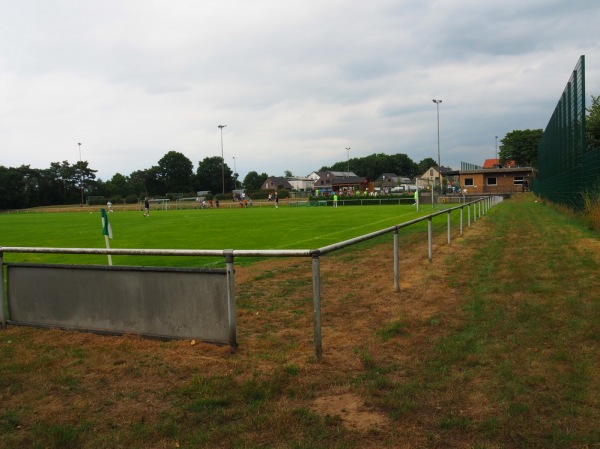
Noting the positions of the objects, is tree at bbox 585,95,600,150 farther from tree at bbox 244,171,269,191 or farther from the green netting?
tree at bbox 244,171,269,191

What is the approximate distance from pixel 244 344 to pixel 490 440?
2.98 metres

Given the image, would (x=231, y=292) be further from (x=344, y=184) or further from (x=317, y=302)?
(x=344, y=184)

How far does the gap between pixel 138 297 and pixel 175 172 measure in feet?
434

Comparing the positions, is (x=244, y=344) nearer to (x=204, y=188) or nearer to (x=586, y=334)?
(x=586, y=334)

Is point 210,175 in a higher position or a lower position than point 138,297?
higher

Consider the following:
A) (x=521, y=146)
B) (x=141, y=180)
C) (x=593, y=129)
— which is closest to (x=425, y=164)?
(x=521, y=146)

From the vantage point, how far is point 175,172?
134m

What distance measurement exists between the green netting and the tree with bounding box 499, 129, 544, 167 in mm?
75950

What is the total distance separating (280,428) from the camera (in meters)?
3.66

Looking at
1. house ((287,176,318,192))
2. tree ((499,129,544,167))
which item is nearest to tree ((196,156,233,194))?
house ((287,176,318,192))

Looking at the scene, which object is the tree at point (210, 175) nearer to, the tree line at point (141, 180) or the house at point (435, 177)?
the tree line at point (141, 180)

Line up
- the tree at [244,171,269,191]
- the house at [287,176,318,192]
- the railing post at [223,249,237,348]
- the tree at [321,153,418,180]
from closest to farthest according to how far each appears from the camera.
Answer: the railing post at [223,249,237,348] → the tree at [244,171,269,191] → the house at [287,176,318,192] → the tree at [321,153,418,180]

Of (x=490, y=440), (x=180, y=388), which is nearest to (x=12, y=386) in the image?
(x=180, y=388)

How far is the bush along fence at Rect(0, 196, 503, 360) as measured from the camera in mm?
5336
